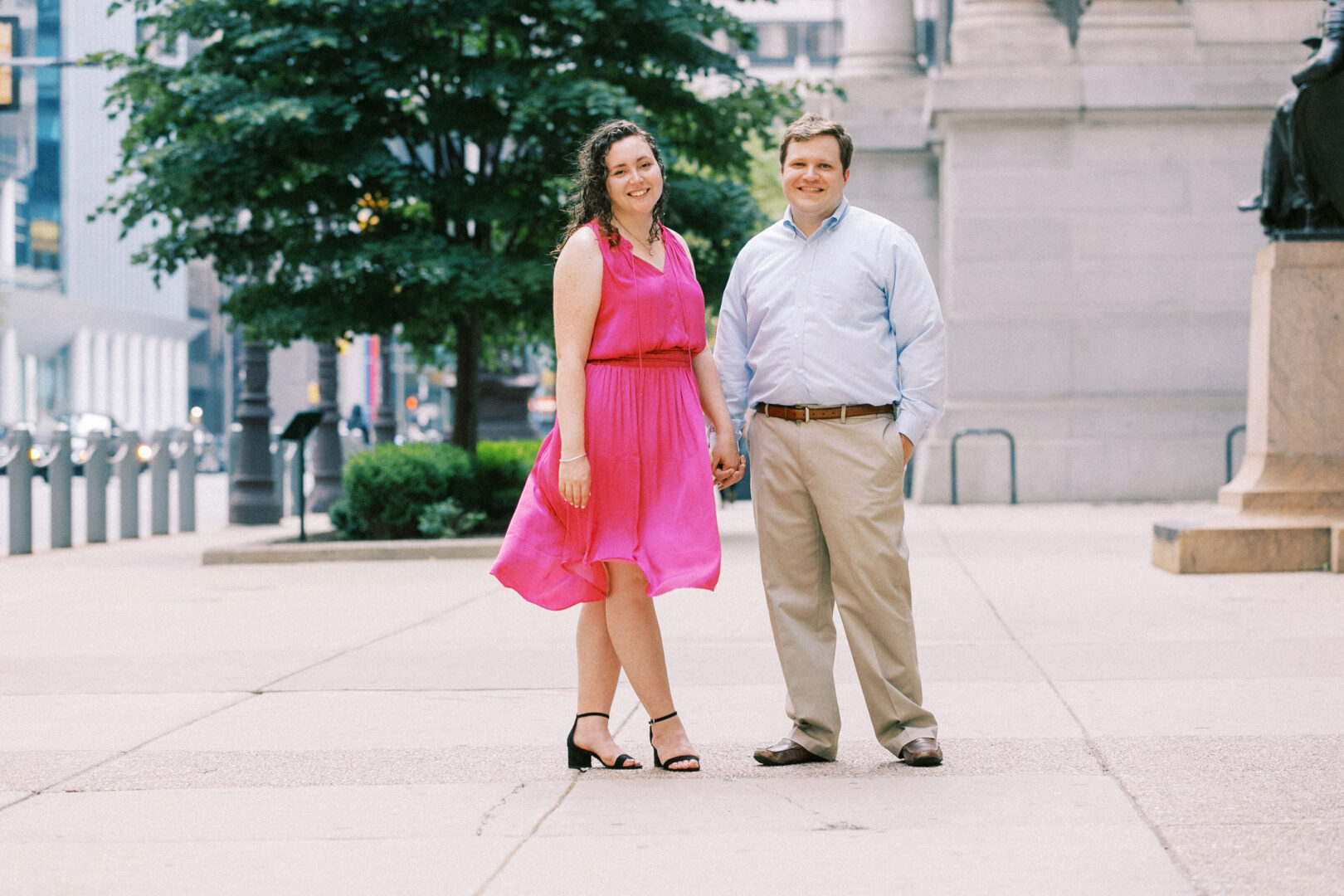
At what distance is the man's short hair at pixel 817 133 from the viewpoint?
5.10 meters

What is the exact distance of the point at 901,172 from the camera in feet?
76.4

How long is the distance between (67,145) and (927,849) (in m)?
66.8

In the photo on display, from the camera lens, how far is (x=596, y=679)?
16.8 ft

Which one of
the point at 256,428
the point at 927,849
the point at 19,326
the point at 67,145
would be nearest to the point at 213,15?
the point at 256,428

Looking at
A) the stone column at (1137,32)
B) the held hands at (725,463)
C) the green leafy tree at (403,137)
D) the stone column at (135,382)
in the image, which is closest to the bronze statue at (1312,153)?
the green leafy tree at (403,137)

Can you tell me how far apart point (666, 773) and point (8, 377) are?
58221 mm

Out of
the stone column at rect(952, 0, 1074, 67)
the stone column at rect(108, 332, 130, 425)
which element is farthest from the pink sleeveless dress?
the stone column at rect(108, 332, 130, 425)

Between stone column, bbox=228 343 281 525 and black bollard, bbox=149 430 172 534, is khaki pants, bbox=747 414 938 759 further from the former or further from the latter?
black bollard, bbox=149 430 172 534

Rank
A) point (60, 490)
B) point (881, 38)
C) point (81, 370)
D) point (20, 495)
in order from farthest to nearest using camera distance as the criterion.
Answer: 1. point (81, 370)
2. point (881, 38)
3. point (60, 490)
4. point (20, 495)

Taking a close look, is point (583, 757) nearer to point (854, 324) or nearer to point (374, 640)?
point (854, 324)

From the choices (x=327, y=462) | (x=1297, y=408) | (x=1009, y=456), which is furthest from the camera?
(x=327, y=462)

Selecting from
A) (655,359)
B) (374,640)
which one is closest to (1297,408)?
(374,640)

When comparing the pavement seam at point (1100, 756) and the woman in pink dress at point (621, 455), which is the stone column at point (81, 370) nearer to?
the pavement seam at point (1100, 756)

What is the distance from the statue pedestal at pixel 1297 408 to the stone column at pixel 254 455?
11.3 metres
